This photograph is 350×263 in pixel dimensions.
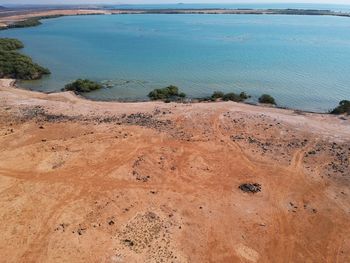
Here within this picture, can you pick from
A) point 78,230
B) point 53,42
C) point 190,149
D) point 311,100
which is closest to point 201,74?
point 311,100

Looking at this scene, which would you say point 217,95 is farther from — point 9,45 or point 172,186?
point 9,45

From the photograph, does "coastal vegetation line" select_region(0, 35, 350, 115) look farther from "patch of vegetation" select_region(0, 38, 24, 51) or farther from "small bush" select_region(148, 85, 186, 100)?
"patch of vegetation" select_region(0, 38, 24, 51)

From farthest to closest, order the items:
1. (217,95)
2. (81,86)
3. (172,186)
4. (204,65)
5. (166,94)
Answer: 1. (204,65)
2. (81,86)
3. (166,94)
4. (217,95)
5. (172,186)

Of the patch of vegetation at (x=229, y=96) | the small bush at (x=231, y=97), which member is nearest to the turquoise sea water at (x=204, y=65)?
the patch of vegetation at (x=229, y=96)

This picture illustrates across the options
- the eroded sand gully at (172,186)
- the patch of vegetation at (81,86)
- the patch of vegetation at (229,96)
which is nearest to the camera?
the eroded sand gully at (172,186)

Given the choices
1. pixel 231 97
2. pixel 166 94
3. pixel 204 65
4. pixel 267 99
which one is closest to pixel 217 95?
pixel 231 97

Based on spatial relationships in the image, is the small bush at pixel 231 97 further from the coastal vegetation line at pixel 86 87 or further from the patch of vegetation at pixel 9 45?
the patch of vegetation at pixel 9 45

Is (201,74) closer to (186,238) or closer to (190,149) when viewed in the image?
(190,149)
